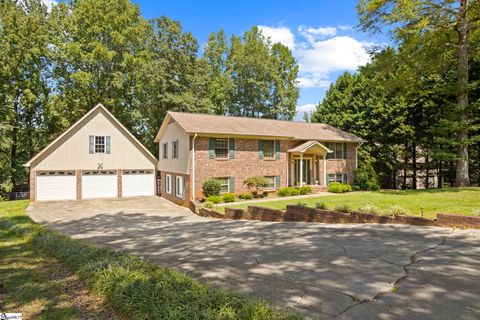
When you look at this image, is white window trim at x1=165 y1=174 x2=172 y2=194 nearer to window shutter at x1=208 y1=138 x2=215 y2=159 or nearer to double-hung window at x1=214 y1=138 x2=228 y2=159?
window shutter at x1=208 y1=138 x2=215 y2=159

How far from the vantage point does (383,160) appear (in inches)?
1165

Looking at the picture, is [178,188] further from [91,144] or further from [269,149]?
[91,144]

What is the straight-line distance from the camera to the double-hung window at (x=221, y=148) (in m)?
20.9

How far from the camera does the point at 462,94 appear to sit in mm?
19156

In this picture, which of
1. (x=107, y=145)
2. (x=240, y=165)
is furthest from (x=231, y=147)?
(x=107, y=145)

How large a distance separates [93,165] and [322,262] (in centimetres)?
2276

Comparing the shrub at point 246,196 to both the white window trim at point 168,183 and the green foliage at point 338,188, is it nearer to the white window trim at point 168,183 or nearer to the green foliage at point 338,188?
the white window trim at point 168,183

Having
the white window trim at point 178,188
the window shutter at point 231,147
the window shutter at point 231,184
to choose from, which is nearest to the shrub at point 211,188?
the window shutter at point 231,184

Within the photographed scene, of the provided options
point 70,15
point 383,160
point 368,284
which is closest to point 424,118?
point 383,160

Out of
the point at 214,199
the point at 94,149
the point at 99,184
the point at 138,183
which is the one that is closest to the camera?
the point at 214,199

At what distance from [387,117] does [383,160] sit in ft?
14.0

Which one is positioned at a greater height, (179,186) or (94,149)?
(94,149)

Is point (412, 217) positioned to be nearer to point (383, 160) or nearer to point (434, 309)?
point (434, 309)

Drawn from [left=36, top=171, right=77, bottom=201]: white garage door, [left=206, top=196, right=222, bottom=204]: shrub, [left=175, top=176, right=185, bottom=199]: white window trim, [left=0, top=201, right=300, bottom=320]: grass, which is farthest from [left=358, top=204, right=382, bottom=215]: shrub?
[left=36, top=171, right=77, bottom=201]: white garage door
